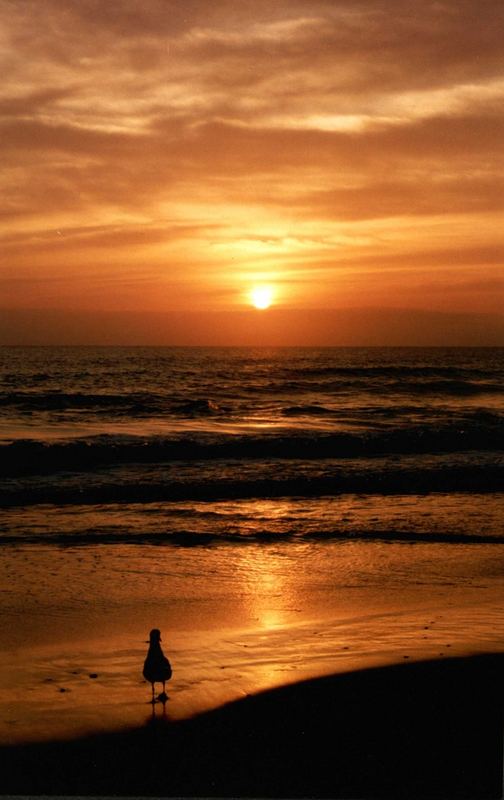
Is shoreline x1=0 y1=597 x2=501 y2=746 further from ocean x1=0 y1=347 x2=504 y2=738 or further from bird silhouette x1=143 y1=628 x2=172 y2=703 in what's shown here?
bird silhouette x1=143 y1=628 x2=172 y2=703

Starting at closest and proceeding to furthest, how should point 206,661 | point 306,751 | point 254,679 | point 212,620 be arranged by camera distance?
point 306,751 < point 254,679 < point 206,661 < point 212,620

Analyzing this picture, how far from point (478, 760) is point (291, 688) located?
3.46 feet

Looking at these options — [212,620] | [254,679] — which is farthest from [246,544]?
[254,679]

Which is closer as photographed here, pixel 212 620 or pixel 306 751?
pixel 306 751

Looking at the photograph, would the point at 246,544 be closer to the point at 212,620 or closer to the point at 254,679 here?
the point at 212,620

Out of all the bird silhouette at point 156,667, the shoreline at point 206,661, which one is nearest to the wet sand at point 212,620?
the shoreline at point 206,661

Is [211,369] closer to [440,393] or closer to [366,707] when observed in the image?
[440,393]

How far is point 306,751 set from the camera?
11.2 ft

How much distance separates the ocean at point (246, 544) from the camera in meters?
4.80

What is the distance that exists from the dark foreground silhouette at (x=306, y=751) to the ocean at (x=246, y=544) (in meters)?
0.25

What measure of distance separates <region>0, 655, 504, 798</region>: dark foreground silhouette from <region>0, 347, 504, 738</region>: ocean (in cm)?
25

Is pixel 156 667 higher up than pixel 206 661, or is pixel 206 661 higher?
pixel 156 667

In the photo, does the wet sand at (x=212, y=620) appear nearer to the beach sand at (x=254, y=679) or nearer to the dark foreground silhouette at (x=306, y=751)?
the beach sand at (x=254, y=679)

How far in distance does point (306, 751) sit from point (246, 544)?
14.3ft
